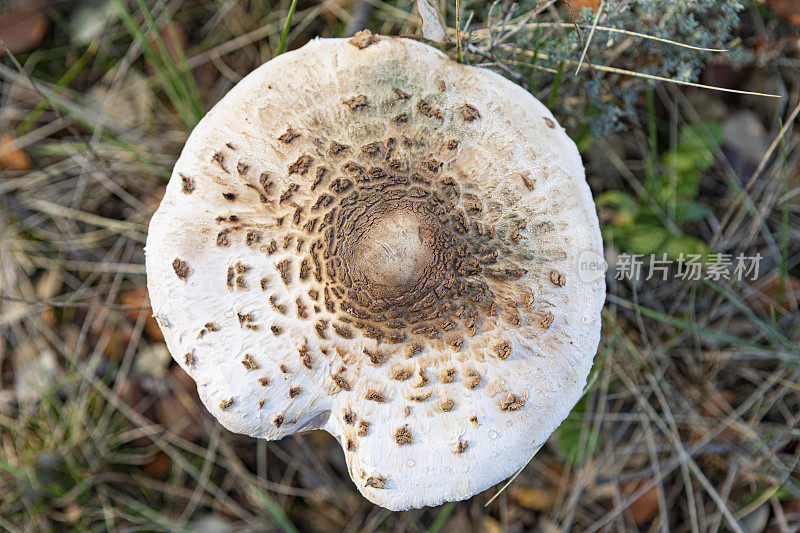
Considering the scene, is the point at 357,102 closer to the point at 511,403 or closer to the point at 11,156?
the point at 511,403

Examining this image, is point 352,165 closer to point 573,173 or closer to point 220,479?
point 573,173

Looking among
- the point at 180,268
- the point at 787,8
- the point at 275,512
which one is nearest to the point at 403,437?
the point at 180,268

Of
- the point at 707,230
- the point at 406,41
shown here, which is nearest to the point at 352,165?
the point at 406,41

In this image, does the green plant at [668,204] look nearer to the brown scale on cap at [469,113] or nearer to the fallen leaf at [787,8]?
the fallen leaf at [787,8]

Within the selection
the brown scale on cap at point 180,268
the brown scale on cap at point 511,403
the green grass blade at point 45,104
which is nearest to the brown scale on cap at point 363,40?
the brown scale on cap at point 180,268

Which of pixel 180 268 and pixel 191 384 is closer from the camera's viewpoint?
pixel 180 268

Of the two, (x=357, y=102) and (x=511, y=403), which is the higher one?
(x=357, y=102)
